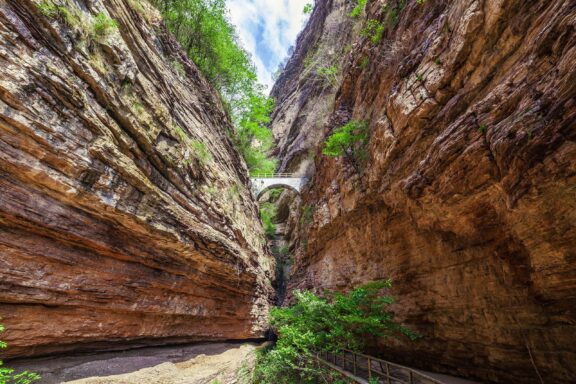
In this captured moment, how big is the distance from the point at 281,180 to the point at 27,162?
67.2 ft

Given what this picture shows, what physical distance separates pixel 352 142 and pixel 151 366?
39.0 ft

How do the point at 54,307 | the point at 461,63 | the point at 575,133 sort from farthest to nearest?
the point at 461,63, the point at 54,307, the point at 575,133

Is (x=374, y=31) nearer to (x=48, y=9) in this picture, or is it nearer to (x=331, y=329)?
(x=48, y=9)

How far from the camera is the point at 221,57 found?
16672 millimetres

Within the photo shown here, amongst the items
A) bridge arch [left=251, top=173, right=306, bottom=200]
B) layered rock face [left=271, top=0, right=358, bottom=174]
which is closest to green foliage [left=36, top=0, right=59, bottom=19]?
layered rock face [left=271, top=0, right=358, bottom=174]

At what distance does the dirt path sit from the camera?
5.89 m

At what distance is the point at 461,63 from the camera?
6.46 m

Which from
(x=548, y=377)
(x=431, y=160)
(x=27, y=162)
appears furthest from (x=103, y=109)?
(x=548, y=377)

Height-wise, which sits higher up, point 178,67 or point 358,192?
point 178,67

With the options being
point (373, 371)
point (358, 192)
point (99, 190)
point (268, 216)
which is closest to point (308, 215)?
point (358, 192)

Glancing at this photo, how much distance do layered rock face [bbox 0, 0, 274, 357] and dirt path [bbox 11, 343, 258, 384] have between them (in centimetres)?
32

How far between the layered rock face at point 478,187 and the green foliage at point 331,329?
99cm

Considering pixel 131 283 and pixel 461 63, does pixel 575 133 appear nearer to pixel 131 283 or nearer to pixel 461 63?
pixel 461 63

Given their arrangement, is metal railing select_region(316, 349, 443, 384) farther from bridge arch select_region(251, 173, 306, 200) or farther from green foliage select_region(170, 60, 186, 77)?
bridge arch select_region(251, 173, 306, 200)
